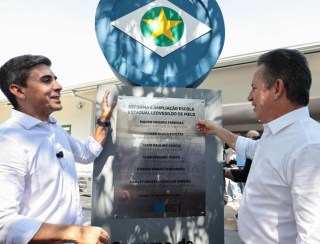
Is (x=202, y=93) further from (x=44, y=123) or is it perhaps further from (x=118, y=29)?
(x=44, y=123)

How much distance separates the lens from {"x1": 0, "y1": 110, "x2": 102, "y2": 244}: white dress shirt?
1251mm

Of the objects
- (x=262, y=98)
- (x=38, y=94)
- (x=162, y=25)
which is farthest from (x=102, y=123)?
(x=262, y=98)

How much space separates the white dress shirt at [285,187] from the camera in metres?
1.20

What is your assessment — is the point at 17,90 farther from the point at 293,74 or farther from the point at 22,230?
the point at 293,74

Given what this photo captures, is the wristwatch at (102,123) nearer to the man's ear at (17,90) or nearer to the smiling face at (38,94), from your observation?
the smiling face at (38,94)

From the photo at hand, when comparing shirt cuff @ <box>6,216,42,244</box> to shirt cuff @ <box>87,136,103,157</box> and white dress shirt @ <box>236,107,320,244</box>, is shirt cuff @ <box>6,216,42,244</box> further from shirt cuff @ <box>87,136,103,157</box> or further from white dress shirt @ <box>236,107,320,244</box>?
white dress shirt @ <box>236,107,320,244</box>

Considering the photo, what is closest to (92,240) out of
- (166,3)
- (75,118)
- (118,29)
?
(118,29)

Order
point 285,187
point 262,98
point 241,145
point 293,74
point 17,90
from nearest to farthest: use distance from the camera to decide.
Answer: point 285,187 → point 293,74 → point 262,98 → point 17,90 → point 241,145

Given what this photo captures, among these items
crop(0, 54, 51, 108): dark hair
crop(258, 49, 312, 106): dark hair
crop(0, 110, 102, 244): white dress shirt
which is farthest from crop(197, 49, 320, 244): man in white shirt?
crop(0, 54, 51, 108): dark hair

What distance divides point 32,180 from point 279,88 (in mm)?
1323

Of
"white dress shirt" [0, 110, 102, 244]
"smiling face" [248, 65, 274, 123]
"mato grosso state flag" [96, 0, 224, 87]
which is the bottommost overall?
"white dress shirt" [0, 110, 102, 244]

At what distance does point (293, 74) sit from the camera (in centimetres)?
145

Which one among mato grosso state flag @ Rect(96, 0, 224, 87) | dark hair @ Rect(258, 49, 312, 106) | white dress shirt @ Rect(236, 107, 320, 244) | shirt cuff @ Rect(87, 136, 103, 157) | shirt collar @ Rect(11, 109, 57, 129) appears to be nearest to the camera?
white dress shirt @ Rect(236, 107, 320, 244)

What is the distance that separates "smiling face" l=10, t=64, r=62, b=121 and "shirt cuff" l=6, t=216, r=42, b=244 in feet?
2.32
